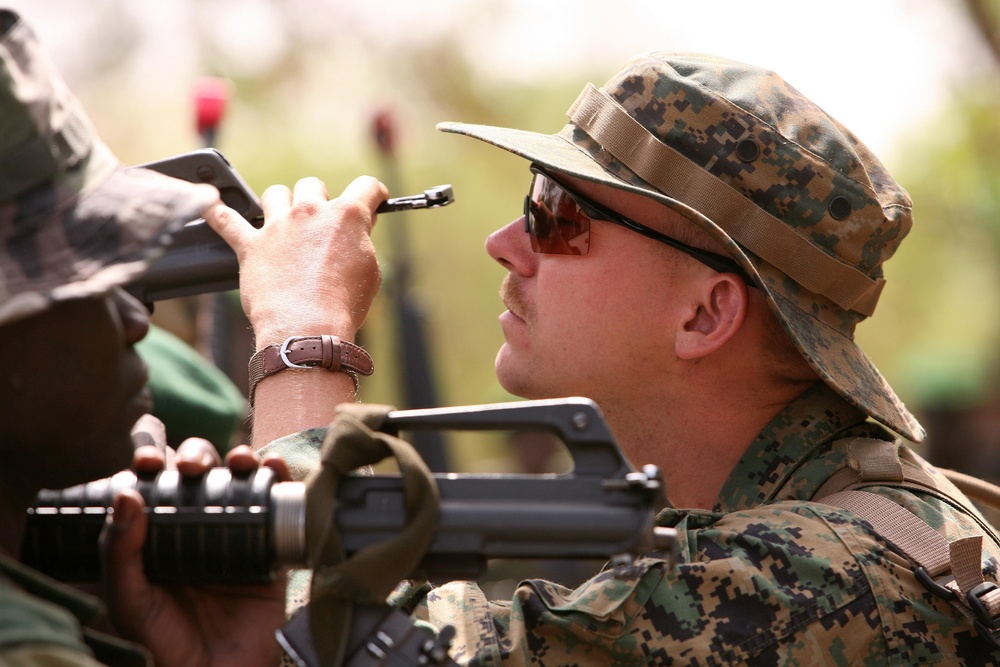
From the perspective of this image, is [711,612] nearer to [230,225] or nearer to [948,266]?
[230,225]

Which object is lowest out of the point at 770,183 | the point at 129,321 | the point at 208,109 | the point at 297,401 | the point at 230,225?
the point at 208,109

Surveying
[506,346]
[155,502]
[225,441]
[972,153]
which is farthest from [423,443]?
[972,153]

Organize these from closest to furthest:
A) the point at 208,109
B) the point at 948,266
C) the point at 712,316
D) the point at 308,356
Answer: the point at 308,356 < the point at 712,316 < the point at 208,109 < the point at 948,266

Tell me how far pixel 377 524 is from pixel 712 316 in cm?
144

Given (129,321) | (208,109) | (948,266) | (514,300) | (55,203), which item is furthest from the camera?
(948,266)

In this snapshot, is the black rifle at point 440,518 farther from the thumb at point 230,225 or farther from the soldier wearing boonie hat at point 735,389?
the thumb at point 230,225

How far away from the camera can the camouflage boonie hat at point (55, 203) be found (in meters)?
1.91

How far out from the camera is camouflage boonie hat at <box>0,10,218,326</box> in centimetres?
191

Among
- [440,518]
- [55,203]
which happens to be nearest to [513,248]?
[440,518]

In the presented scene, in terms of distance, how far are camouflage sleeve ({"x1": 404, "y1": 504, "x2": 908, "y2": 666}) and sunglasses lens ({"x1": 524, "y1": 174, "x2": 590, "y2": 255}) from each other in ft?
3.19

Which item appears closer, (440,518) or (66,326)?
(66,326)

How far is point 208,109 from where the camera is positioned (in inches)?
249

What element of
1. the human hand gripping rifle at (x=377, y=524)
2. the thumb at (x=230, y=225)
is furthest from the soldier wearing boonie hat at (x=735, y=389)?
the thumb at (x=230, y=225)

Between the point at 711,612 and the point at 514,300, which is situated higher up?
the point at 514,300
